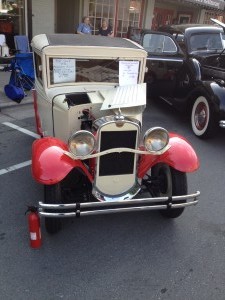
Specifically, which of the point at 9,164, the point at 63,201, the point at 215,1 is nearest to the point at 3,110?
the point at 9,164

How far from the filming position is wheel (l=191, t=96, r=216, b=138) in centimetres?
518

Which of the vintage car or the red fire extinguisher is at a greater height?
the vintage car

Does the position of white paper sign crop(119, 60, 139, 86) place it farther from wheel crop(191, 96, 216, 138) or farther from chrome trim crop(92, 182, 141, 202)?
wheel crop(191, 96, 216, 138)

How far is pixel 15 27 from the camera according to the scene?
1023 centimetres

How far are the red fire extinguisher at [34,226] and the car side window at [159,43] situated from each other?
5.09m

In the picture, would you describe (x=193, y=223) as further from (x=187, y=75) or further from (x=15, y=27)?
(x=15, y=27)

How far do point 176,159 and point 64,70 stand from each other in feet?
5.29

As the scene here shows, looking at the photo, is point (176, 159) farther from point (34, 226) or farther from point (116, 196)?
point (34, 226)

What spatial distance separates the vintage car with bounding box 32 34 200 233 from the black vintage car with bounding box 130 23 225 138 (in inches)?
78.4

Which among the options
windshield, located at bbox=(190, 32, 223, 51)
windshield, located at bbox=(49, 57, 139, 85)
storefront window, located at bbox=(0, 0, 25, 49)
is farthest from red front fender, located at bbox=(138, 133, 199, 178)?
storefront window, located at bbox=(0, 0, 25, 49)

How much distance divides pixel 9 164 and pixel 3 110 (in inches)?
95.0

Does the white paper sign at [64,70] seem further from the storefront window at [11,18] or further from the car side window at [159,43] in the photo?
the storefront window at [11,18]

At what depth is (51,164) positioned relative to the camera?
8.70ft

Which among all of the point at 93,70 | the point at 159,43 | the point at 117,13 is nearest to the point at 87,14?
the point at 117,13
